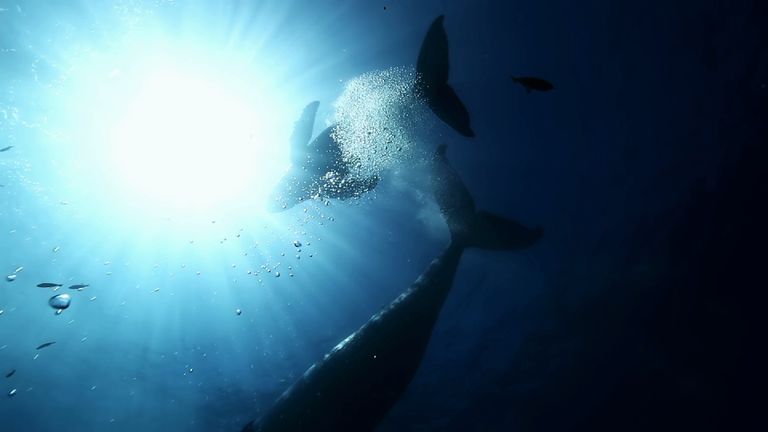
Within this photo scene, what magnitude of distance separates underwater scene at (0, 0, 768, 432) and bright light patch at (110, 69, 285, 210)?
0.08 meters

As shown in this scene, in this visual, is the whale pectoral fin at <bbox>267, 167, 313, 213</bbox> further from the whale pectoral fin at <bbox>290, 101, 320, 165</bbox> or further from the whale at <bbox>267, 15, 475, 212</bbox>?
the whale pectoral fin at <bbox>290, 101, 320, 165</bbox>

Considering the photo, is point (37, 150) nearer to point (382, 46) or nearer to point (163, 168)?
point (163, 168)

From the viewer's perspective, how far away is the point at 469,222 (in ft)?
28.7

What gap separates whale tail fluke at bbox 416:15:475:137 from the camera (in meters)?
5.63

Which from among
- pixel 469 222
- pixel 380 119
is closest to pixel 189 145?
pixel 380 119

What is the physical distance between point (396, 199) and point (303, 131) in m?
3.57

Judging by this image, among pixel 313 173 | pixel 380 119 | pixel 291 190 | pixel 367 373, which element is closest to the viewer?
pixel 367 373

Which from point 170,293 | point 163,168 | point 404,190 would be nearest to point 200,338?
point 170,293

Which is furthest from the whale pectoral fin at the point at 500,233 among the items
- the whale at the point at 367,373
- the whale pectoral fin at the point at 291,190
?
the whale pectoral fin at the point at 291,190

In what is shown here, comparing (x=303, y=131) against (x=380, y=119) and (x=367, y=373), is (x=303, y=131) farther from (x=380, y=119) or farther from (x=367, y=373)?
(x=367, y=373)

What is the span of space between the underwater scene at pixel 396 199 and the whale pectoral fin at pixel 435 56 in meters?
0.03

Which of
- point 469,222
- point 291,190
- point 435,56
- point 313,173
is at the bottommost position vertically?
point 469,222

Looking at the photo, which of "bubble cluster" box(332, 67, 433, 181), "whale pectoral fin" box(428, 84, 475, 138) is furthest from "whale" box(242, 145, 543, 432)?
"bubble cluster" box(332, 67, 433, 181)

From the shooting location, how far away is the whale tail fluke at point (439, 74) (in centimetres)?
563
